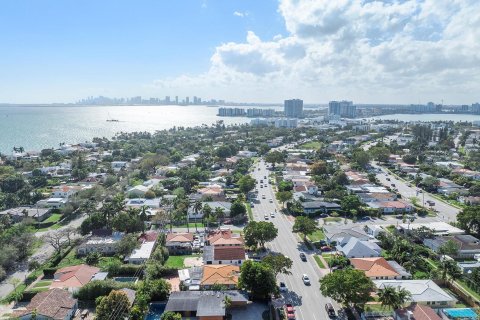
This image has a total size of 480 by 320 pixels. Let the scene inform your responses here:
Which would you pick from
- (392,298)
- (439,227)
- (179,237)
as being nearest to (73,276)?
(179,237)

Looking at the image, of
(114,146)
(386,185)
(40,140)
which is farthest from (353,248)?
(40,140)

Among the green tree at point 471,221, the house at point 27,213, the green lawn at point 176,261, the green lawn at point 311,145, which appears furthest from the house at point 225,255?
the green lawn at point 311,145

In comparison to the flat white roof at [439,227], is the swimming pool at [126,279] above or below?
below

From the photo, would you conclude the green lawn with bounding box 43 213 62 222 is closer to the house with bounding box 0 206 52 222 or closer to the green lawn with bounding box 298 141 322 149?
the house with bounding box 0 206 52 222

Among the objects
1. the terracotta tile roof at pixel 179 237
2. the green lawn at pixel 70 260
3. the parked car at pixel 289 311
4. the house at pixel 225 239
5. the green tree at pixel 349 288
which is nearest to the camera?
the green tree at pixel 349 288

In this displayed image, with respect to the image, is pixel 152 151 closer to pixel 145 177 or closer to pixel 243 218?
pixel 145 177

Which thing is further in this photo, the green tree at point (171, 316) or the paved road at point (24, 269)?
the paved road at point (24, 269)

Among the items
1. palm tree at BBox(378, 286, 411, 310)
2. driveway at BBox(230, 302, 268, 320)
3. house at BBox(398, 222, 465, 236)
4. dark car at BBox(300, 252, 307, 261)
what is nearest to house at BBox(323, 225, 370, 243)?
dark car at BBox(300, 252, 307, 261)

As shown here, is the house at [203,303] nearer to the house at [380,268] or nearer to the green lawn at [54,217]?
the house at [380,268]
